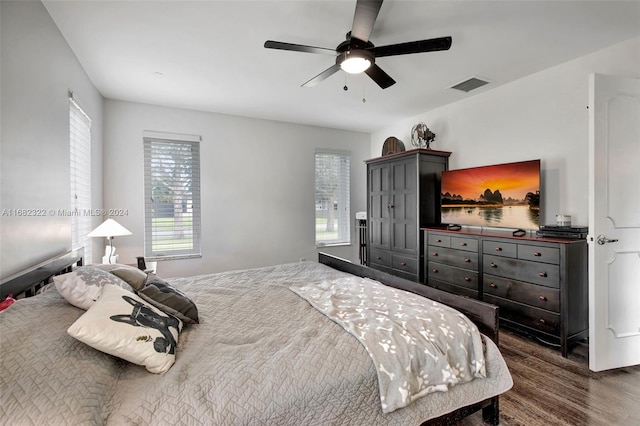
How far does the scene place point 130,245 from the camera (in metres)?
3.84

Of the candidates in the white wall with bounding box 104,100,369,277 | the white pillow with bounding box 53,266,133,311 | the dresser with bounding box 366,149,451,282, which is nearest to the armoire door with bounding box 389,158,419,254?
the dresser with bounding box 366,149,451,282

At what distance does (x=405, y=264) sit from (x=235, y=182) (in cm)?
274

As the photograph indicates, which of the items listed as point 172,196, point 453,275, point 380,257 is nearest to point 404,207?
point 380,257

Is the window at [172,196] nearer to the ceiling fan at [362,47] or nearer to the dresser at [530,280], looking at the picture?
the ceiling fan at [362,47]

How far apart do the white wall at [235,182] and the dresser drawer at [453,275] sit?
194 centimetres

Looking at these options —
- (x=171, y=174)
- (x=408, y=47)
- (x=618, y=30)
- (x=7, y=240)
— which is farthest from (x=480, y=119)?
(x=7, y=240)

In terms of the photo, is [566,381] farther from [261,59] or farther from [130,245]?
[130,245]

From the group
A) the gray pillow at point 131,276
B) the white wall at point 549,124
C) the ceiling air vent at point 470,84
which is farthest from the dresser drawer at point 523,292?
the gray pillow at point 131,276

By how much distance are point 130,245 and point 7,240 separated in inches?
99.0

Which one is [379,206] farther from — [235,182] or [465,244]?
[235,182]

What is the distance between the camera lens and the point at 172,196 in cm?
407

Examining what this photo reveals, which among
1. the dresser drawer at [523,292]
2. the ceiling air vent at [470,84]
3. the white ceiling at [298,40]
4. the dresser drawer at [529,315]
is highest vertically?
the ceiling air vent at [470,84]

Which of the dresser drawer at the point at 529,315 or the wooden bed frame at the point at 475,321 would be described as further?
the dresser drawer at the point at 529,315

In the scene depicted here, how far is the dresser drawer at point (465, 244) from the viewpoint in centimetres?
320
